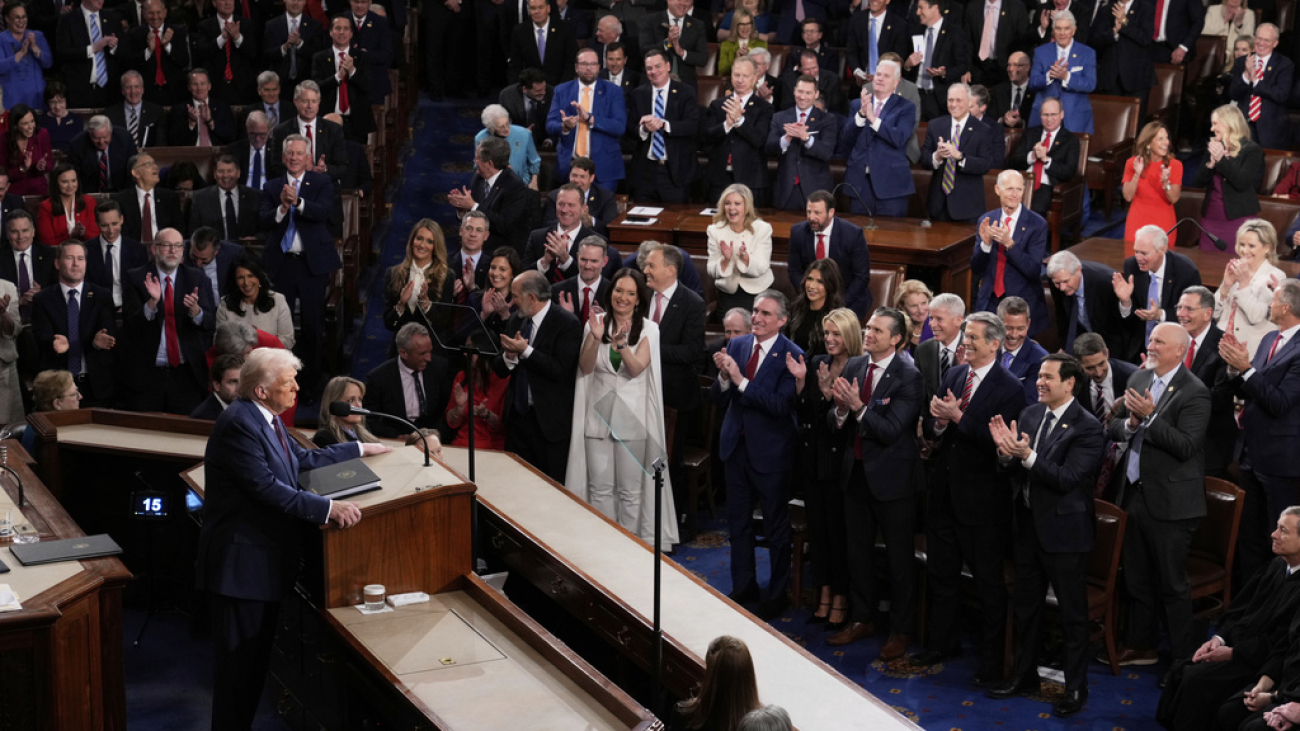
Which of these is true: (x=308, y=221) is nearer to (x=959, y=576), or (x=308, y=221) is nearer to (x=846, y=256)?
(x=846, y=256)

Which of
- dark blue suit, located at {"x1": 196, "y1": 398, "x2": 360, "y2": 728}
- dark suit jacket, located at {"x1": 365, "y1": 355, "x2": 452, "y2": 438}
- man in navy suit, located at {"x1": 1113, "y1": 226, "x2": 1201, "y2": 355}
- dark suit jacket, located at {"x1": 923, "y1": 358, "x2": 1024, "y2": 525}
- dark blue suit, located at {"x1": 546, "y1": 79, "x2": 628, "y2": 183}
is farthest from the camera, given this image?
dark blue suit, located at {"x1": 546, "y1": 79, "x2": 628, "y2": 183}

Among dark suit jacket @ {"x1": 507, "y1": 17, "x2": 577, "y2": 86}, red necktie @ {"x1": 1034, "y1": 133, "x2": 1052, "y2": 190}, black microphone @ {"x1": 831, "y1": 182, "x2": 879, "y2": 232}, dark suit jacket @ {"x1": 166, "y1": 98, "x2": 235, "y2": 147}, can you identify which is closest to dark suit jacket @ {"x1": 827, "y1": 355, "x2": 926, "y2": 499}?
black microphone @ {"x1": 831, "y1": 182, "x2": 879, "y2": 232}

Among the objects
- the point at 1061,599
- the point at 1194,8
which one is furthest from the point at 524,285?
the point at 1194,8

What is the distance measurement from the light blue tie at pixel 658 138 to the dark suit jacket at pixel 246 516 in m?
4.95

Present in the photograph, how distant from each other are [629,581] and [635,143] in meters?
5.01

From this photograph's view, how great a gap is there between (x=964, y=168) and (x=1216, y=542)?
329 centimetres

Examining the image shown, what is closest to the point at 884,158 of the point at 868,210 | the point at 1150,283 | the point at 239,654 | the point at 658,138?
the point at 868,210

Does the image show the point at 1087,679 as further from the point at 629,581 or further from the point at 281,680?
the point at 281,680

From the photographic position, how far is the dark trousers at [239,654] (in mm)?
4922

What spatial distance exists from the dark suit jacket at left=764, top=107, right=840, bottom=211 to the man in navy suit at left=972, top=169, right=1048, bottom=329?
1.45 metres

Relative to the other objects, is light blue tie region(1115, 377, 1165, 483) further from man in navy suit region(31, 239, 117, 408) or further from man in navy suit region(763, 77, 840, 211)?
man in navy suit region(31, 239, 117, 408)

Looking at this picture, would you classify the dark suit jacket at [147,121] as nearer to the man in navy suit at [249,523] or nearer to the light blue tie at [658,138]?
the light blue tie at [658,138]

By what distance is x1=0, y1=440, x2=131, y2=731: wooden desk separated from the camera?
14.6 feet

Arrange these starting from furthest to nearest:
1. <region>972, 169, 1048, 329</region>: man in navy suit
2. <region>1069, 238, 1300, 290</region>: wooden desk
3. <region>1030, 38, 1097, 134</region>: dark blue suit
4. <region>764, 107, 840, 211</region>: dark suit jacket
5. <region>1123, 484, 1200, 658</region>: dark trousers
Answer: <region>1030, 38, 1097, 134</region>: dark blue suit, <region>764, 107, 840, 211</region>: dark suit jacket, <region>1069, 238, 1300, 290</region>: wooden desk, <region>972, 169, 1048, 329</region>: man in navy suit, <region>1123, 484, 1200, 658</region>: dark trousers
